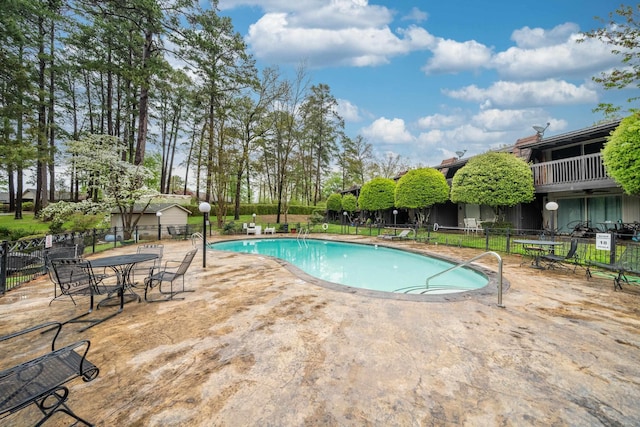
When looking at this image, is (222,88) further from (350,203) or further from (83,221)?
(350,203)

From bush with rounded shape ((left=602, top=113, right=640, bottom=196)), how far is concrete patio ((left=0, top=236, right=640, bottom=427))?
580 centimetres

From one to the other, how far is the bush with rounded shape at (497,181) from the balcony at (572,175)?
0.51 meters

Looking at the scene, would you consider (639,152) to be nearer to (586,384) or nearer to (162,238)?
(586,384)

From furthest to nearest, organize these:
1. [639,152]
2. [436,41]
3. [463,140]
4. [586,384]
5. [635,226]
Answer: [463,140]
[436,41]
[635,226]
[639,152]
[586,384]

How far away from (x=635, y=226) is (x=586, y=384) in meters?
13.0

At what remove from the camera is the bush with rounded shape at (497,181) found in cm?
1297

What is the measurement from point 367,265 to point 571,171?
34.7 feet

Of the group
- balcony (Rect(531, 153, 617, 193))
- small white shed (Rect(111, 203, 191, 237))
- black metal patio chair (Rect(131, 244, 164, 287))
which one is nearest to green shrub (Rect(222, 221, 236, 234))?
small white shed (Rect(111, 203, 191, 237))

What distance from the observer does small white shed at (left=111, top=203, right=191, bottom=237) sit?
1681 cm

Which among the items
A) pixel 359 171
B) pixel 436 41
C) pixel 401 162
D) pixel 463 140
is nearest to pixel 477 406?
pixel 436 41

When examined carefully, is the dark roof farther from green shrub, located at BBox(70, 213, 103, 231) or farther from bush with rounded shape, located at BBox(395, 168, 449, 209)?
green shrub, located at BBox(70, 213, 103, 231)

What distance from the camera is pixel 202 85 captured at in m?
19.3

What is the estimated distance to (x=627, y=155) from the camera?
27.3ft

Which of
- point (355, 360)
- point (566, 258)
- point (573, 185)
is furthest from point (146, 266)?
point (573, 185)
